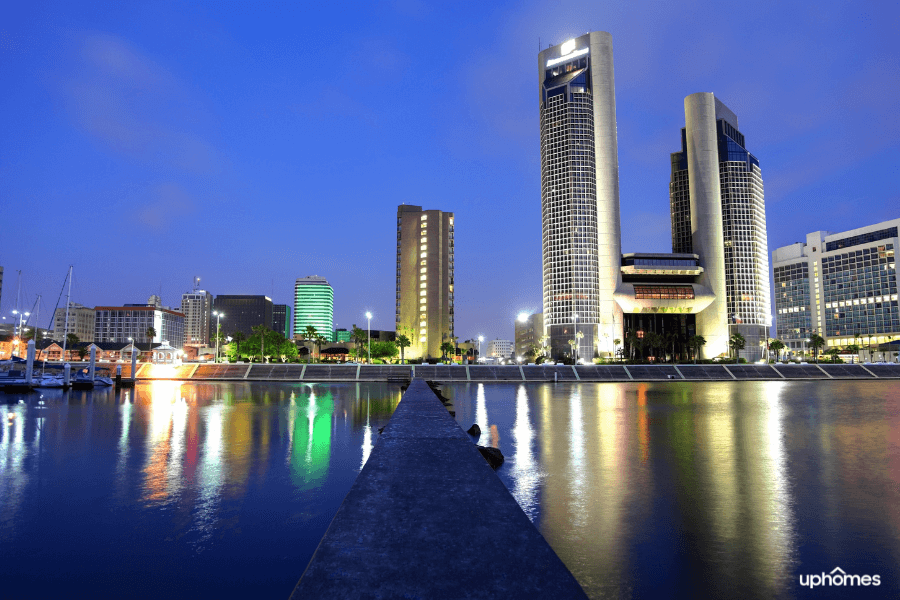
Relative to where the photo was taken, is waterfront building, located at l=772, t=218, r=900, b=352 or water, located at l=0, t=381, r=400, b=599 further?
waterfront building, located at l=772, t=218, r=900, b=352

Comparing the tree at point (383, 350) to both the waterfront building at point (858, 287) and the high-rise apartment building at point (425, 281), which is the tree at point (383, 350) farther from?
the waterfront building at point (858, 287)

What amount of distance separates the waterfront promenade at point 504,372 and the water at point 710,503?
2011 inches

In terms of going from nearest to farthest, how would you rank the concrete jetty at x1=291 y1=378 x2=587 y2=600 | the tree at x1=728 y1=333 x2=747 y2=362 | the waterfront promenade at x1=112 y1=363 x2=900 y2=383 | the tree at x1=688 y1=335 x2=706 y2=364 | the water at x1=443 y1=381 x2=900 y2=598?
1. the concrete jetty at x1=291 y1=378 x2=587 y2=600
2. the water at x1=443 y1=381 x2=900 y2=598
3. the waterfront promenade at x1=112 y1=363 x2=900 y2=383
4. the tree at x1=728 y1=333 x2=747 y2=362
5. the tree at x1=688 y1=335 x2=706 y2=364

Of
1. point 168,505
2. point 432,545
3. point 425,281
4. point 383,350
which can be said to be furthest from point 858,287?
point 432,545

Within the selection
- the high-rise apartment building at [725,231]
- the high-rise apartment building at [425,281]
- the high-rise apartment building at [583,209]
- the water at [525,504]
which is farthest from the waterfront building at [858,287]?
the water at [525,504]

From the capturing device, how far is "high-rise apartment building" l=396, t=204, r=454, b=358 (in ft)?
632

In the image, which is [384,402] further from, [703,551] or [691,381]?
[691,381]

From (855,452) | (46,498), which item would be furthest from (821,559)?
(46,498)

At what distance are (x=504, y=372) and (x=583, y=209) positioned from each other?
78758 mm

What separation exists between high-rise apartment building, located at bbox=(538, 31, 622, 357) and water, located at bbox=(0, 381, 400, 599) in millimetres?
124215

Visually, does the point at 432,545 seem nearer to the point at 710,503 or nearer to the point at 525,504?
the point at 525,504

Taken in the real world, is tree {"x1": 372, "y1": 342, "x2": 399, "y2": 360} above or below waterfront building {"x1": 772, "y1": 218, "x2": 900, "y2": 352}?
below

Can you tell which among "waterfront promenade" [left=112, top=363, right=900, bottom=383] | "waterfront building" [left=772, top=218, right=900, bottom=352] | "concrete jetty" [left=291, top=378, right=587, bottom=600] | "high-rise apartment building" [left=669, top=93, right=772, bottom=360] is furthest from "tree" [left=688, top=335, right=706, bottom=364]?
"concrete jetty" [left=291, top=378, right=587, bottom=600]

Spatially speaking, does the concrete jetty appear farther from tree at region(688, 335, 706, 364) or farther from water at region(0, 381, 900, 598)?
tree at region(688, 335, 706, 364)
